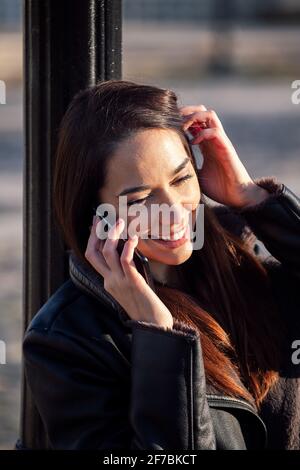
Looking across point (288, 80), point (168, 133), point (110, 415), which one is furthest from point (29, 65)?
point (288, 80)

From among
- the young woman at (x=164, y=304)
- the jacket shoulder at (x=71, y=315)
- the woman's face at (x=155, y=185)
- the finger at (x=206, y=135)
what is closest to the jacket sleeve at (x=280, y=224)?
the young woman at (x=164, y=304)

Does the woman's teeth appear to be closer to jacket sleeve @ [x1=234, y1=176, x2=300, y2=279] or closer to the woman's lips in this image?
the woman's lips

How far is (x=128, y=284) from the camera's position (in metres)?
2.33

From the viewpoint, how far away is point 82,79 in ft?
8.93

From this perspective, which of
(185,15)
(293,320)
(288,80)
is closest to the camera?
(293,320)

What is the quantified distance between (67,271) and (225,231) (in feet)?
1.37

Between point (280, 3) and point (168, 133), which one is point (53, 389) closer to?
point (168, 133)

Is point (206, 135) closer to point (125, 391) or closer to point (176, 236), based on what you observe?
point (176, 236)

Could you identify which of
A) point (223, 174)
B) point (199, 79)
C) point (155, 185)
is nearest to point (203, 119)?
point (223, 174)

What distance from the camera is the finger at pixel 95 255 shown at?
237cm

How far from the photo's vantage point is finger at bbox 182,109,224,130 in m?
2.60

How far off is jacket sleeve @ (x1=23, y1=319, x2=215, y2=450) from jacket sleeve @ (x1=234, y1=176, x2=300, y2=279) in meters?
0.49

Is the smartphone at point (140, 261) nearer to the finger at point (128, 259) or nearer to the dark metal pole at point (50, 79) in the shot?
the finger at point (128, 259)

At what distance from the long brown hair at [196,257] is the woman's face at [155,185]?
25 millimetres
